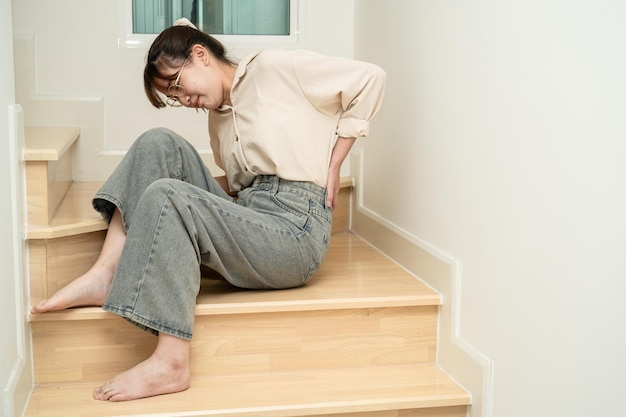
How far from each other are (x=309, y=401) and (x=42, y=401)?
0.57 m

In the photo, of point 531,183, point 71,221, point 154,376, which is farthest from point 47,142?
point 531,183

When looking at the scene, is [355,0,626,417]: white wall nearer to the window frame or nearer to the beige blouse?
the beige blouse

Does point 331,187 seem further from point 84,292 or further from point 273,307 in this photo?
point 84,292

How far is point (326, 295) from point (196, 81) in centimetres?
60

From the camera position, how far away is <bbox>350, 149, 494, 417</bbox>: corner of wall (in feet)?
5.45

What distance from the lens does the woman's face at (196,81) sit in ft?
6.00

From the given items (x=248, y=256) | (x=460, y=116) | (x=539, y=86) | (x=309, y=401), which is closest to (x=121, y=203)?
(x=248, y=256)

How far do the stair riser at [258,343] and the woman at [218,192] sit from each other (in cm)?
9

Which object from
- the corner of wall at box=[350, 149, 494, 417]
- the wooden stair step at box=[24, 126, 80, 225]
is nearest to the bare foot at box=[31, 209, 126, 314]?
the wooden stair step at box=[24, 126, 80, 225]

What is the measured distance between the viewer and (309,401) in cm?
165

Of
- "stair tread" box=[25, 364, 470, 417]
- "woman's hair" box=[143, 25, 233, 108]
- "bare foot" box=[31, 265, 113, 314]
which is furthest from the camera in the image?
"woman's hair" box=[143, 25, 233, 108]

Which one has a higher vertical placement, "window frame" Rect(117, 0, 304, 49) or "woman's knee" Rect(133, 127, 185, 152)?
"window frame" Rect(117, 0, 304, 49)

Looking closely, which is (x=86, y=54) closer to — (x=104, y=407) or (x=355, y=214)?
(x=355, y=214)

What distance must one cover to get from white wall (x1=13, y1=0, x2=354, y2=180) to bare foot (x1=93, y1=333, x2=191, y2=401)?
1.22m
